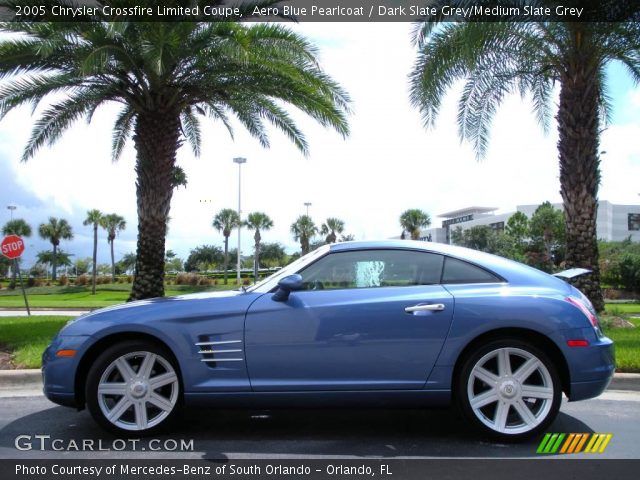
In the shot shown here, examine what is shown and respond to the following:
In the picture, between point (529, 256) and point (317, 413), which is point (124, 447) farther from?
point (529, 256)

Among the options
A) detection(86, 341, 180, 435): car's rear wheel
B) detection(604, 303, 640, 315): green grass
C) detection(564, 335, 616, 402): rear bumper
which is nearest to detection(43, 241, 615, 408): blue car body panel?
detection(564, 335, 616, 402): rear bumper

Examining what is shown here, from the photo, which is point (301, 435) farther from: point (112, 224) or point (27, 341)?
point (112, 224)

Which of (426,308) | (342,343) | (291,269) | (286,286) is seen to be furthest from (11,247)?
(426,308)

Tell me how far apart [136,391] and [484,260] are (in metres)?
2.80

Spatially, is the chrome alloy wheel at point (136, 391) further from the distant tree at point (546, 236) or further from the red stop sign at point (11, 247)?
the distant tree at point (546, 236)

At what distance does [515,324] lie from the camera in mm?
4055

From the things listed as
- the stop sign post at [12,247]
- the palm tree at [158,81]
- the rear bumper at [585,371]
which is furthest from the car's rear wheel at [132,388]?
the stop sign post at [12,247]

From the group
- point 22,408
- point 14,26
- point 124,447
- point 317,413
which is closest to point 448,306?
point 317,413

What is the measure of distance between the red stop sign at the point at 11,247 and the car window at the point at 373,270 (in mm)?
15265

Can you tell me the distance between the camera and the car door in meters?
4.05

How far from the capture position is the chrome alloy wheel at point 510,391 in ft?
13.3

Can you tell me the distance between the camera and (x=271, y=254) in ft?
270

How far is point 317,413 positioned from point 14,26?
971 cm

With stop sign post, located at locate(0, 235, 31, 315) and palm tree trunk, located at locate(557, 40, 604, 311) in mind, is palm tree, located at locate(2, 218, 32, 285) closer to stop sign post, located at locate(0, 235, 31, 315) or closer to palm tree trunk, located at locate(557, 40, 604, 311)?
stop sign post, located at locate(0, 235, 31, 315)
